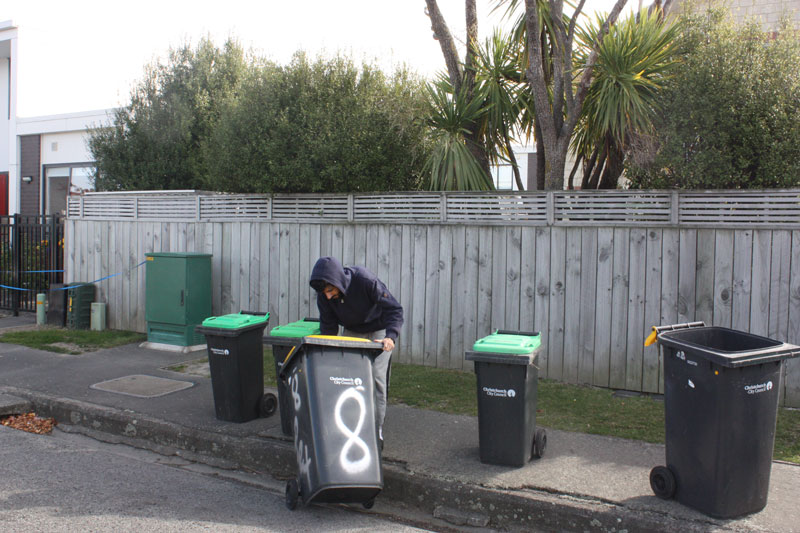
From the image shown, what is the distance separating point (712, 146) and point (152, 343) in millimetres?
7743

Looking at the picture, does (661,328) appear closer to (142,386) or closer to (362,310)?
(362,310)

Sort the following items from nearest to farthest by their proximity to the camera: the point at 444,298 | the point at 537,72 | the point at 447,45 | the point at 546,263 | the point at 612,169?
the point at 546,263 < the point at 444,298 < the point at 537,72 < the point at 612,169 < the point at 447,45

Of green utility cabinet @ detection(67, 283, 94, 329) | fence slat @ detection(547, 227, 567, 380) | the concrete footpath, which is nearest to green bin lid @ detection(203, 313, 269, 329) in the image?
the concrete footpath

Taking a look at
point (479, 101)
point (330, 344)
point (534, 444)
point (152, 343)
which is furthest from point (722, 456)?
point (152, 343)

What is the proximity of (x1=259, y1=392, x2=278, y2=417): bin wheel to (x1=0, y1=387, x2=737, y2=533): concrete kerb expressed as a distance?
551 mm

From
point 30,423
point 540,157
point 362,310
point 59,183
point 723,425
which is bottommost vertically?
point 30,423

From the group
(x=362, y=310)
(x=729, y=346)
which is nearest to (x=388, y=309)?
(x=362, y=310)

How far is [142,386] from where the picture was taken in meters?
7.64

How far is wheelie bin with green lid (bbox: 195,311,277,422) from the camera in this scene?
→ 6.19m

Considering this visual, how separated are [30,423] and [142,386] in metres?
1.18

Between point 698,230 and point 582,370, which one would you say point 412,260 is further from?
point 698,230

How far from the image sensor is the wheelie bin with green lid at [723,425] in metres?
4.03

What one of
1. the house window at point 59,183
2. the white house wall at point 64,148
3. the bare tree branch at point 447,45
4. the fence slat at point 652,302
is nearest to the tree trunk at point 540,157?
the bare tree branch at point 447,45

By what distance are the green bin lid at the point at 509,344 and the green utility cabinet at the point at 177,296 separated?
18.2 feet
